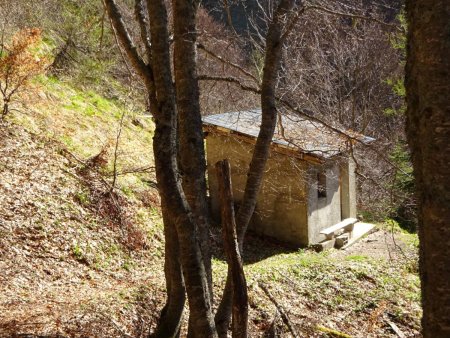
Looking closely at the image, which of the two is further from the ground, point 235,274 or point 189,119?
point 189,119

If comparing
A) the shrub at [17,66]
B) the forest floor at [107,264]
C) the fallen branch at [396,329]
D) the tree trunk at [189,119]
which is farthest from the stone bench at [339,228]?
the tree trunk at [189,119]

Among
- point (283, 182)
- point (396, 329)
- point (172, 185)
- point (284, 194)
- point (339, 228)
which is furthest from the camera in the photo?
point (339, 228)

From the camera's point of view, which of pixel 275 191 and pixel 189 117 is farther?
pixel 275 191

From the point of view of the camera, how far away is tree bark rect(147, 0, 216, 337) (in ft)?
14.2

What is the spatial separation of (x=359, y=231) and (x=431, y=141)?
45.9 feet

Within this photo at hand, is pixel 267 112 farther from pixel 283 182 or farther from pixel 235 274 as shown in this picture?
pixel 283 182

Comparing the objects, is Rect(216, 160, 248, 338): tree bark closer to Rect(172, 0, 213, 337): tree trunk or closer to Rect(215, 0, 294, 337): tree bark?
Rect(172, 0, 213, 337): tree trunk

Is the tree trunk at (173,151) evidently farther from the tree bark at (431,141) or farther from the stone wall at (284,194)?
the stone wall at (284,194)

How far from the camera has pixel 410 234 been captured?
661 inches

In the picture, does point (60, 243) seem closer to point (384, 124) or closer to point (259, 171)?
point (259, 171)

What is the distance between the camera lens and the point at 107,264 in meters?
9.48

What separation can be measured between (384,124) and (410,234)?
6.94 meters

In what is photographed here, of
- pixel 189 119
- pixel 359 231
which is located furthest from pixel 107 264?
pixel 359 231

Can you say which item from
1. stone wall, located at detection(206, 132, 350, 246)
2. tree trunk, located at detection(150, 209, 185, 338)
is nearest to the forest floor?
stone wall, located at detection(206, 132, 350, 246)
